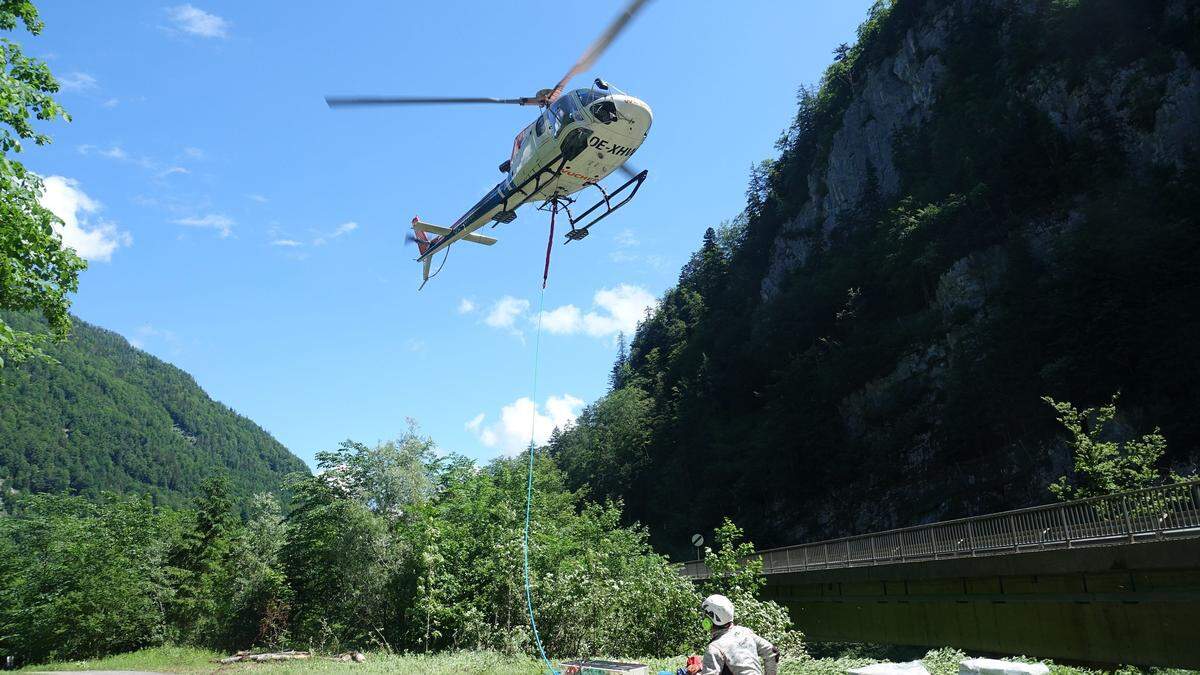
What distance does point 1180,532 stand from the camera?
11.7 metres

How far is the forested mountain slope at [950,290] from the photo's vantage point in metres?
34.9

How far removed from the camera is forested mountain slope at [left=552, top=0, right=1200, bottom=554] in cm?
3494

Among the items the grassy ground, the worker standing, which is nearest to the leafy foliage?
the grassy ground

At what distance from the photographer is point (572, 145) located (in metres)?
13.4

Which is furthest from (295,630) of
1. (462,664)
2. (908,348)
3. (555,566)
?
(908,348)

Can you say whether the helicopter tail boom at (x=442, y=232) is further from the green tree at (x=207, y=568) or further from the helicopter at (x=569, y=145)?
the green tree at (x=207, y=568)

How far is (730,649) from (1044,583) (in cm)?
1331

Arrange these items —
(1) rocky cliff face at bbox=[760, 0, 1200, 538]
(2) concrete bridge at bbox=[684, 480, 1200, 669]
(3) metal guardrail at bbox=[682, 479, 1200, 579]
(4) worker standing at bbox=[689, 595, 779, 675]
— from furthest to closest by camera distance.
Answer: (1) rocky cliff face at bbox=[760, 0, 1200, 538] < (3) metal guardrail at bbox=[682, 479, 1200, 579] < (2) concrete bridge at bbox=[684, 480, 1200, 669] < (4) worker standing at bbox=[689, 595, 779, 675]

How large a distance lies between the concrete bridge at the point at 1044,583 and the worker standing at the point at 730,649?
1048 cm

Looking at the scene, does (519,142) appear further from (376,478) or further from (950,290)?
(950,290)

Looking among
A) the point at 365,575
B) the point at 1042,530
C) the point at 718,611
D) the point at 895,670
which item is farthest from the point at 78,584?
the point at 1042,530

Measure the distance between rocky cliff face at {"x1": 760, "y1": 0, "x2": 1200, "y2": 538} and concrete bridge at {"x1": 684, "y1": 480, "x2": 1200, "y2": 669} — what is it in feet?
60.4

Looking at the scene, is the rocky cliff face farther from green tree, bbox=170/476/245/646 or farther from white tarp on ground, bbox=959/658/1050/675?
green tree, bbox=170/476/245/646

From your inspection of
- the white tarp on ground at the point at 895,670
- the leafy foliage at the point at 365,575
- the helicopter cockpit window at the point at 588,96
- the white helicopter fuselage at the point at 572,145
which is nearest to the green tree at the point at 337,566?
the leafy foliage at the point at 365,575
